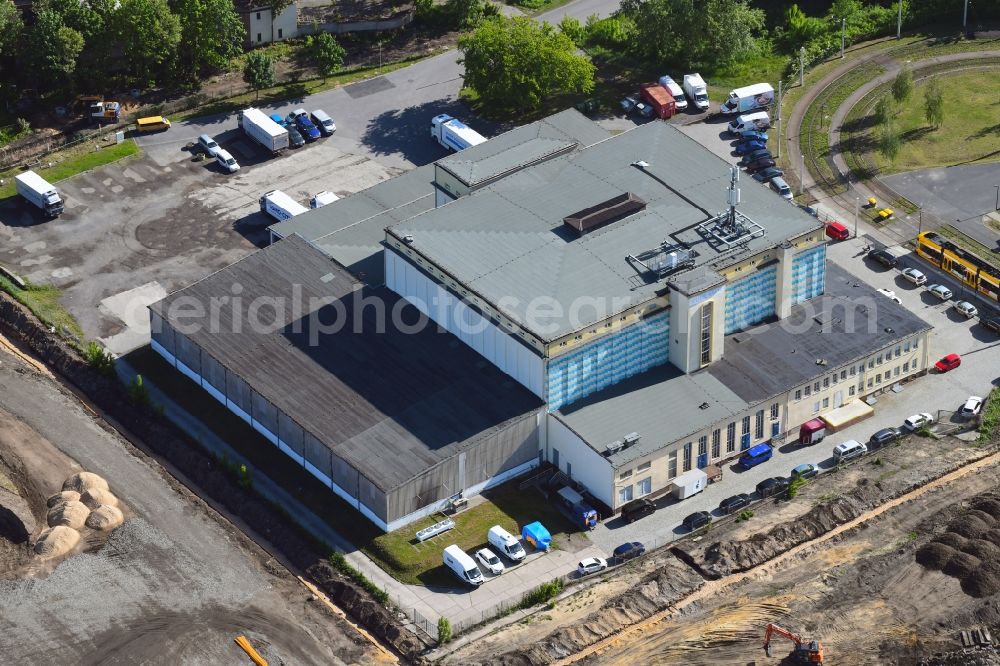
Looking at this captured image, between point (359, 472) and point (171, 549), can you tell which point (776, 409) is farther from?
point (171, 549)

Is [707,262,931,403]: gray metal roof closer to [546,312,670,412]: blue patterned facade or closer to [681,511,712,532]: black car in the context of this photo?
[546,312,670,412]: blue patterned facade

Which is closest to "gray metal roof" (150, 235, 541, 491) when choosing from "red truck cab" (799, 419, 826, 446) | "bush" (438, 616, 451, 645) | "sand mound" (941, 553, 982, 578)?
"bush" (438, 616, 451, 645)

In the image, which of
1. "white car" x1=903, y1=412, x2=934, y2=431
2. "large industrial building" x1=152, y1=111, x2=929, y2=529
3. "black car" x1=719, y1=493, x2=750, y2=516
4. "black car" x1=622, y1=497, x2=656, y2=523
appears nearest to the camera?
"black car" x1=622, y1=497, x2=656, y2=523

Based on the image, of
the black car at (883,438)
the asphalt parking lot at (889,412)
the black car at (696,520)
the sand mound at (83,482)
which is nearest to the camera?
the black car at (696,520)

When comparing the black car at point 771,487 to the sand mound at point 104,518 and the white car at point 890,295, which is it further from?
the sand mound at point 104,518

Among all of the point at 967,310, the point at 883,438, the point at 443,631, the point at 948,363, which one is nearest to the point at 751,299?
the point at 883,438

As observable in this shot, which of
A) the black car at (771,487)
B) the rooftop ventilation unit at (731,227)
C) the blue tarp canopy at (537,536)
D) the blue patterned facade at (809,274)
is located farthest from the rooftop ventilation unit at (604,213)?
the blue tarp canopy at (537,536)

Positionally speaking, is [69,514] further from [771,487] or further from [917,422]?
[917,422]
